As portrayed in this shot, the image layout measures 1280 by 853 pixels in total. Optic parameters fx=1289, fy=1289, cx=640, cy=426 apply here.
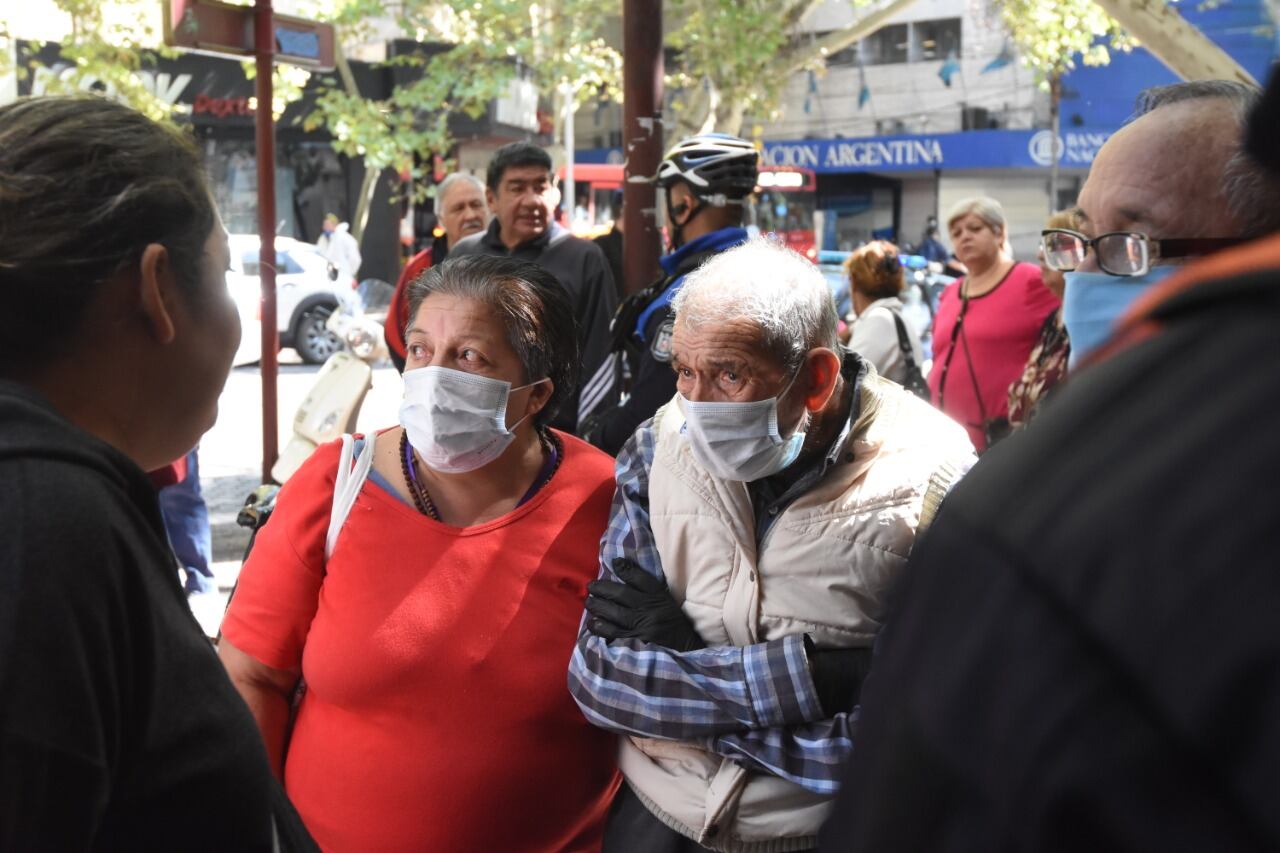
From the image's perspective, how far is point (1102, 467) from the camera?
0.68m

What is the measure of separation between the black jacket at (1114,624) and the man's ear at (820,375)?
1.80 metres

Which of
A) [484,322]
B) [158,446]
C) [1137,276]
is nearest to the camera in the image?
[158,446]

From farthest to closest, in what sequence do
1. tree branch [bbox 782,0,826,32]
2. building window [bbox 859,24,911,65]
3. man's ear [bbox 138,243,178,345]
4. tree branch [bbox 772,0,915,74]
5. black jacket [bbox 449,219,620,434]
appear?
building window [bbox 859,24,911,65] → tree branch [bbox 772,0,915,74] → tree branch [bbox 782,0,826,32] → black jacket [bbox 449,219,620,434] → man's ear [bbox 138,243,178,345]

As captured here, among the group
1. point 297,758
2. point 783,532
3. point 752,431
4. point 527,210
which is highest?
point 527,210

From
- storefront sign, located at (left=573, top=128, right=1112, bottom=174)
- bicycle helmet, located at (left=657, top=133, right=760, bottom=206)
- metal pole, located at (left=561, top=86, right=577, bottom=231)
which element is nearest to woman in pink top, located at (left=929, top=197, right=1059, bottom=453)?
bicycle helmet, located at (left=657, top=133, right=760, bottom=206)

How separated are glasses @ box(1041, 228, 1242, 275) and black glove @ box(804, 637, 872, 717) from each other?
85 cm

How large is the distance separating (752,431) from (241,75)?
81.3 feet

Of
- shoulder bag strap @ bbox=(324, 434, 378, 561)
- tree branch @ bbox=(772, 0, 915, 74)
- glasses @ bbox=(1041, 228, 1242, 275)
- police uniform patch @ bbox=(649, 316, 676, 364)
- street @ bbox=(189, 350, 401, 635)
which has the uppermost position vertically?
tree branch @ bbox=(772, 0, 915, 74)

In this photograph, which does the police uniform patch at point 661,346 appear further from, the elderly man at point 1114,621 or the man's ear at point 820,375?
the elderly man at point 1114,621

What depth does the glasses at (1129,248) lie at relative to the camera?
2203 mm

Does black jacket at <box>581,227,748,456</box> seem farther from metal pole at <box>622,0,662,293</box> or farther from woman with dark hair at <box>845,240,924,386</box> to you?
woman with dark hair at <box>845,240,924,386</box>

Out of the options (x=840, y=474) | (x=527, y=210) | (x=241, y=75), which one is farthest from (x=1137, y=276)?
(x=241, y=75)

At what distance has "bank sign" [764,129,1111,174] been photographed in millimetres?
35688

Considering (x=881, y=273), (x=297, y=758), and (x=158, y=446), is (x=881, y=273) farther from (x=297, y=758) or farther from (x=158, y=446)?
(x=158, y=446)
